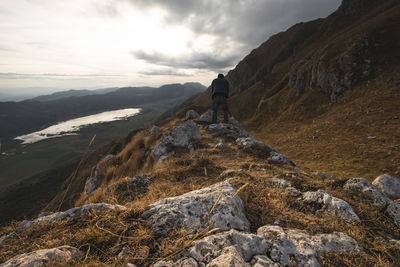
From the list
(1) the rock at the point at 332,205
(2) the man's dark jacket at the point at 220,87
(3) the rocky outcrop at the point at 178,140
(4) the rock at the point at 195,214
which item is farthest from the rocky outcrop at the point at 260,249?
(2) the man's dark jacket at the point at 220,87

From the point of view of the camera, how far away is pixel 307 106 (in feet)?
103

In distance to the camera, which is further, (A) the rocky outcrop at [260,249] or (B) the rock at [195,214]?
(B) the rock at [195,214]

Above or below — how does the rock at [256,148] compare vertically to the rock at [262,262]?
below

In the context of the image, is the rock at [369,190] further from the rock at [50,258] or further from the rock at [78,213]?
the rock at [50,258]

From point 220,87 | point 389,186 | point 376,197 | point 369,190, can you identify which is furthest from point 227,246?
point 220,87

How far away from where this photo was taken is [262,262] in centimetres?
190

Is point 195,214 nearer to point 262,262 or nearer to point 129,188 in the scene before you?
point 262,262

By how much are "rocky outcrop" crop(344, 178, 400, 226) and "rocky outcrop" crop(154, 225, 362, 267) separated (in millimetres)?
1876

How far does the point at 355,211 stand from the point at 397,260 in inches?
45.6

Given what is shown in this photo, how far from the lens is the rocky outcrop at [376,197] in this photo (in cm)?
335

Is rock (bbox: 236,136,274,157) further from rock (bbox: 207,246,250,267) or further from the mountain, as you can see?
rock (bbox: 207,246,250,267)

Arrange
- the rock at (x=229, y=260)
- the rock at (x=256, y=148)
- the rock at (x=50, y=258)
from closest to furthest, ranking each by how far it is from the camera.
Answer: the rock at (x=229, y=260) < the rock at (x=50, y=258) < the rock at (x=256, y=148)

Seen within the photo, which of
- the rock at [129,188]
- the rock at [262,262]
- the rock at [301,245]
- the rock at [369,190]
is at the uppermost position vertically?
the rock at [262,262]

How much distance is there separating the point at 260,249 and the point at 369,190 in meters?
3.87
